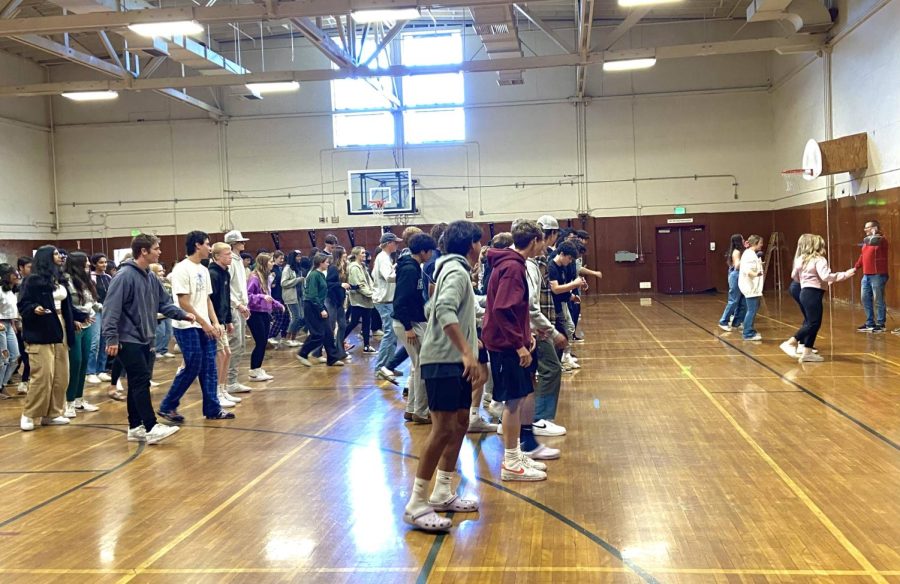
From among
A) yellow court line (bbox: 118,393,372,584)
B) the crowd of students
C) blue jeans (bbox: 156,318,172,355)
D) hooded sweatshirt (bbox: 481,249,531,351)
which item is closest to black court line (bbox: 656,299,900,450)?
the crowd of students

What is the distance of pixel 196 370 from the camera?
21.0 ft

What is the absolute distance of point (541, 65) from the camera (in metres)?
15.8

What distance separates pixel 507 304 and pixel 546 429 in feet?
5.79

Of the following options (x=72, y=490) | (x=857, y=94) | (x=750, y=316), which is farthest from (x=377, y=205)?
(x=72, y=490)

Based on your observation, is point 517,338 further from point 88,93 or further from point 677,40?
point 677,40

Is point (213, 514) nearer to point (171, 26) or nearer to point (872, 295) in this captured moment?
point (171, 26)

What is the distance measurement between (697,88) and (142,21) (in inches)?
580

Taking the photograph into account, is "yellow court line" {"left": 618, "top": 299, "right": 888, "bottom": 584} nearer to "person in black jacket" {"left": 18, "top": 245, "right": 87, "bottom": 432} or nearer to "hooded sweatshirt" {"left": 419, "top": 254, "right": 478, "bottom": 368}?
"hooded sweatshirt" {"left": 419, "top": 254, "right": 478, "bottom": 368}

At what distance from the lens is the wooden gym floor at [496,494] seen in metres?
3.32

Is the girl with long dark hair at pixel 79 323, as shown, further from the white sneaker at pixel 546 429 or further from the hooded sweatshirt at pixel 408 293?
the white sneaker at pixel 546 429

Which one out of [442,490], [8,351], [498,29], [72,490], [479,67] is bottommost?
[72,490]

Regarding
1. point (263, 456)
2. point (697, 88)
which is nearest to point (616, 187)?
point (697, 88)

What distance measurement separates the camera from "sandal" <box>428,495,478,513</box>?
3.97 m

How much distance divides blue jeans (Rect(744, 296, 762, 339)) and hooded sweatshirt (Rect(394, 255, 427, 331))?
6.25m
